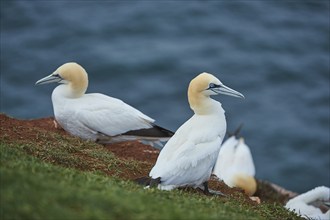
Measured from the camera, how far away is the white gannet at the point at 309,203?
12.3m

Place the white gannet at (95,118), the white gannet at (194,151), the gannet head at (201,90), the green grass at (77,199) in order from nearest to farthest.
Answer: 1. the green grass at (77,199)
2. the white gannet at (194,151)
3. the gannet head at (201,90)
4. the white gannet at (95,118)

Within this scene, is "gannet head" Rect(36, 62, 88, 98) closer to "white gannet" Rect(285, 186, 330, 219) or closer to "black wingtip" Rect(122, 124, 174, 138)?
"black wingtip" Rect(122, 124, 174, 138)

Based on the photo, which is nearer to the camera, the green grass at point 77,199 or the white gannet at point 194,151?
the green grass at point 77,199

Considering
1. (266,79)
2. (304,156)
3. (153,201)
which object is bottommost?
(304,156)

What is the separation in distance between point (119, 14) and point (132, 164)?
14.3 m

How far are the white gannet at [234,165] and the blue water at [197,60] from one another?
88.0 inches

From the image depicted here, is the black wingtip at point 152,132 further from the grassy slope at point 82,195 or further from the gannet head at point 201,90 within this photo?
the grassy slope at point 82,195

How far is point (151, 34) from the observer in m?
23.0

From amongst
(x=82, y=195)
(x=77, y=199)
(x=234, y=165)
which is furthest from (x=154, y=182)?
(x=234, y=165)

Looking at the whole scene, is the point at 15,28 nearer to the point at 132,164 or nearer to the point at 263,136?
Result: the point at 263,136

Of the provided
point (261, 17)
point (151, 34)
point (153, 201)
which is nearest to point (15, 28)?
point (151, 34)

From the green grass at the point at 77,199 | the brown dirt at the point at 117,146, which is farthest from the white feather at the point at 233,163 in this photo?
the green grass at the point at 77,199

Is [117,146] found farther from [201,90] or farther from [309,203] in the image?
[309,203]

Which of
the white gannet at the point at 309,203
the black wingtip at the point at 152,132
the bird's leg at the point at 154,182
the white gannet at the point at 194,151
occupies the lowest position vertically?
the white gannet at the point at 309,203
